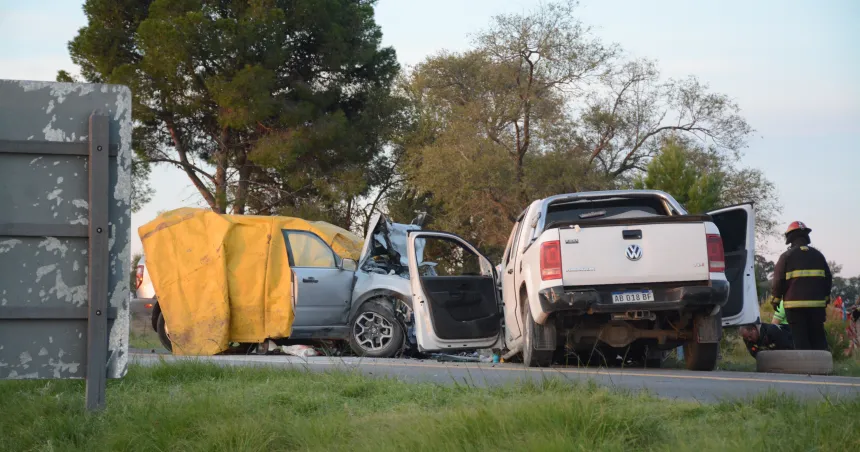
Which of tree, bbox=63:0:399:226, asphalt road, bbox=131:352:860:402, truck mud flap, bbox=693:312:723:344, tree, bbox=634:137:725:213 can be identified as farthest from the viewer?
tree, bbox=634:137:725:213

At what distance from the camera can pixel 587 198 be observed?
11.4 metres

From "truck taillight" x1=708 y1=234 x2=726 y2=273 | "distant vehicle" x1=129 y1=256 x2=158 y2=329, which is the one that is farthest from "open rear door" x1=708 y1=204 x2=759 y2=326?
"distant vehicle" x1=129 y1=256 x2=158 y2=329

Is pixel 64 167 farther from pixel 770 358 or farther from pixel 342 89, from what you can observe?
pixel 342 89

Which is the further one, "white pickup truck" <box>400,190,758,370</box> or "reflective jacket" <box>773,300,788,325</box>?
"reflective jacket" <box>773,300,788,325</box>

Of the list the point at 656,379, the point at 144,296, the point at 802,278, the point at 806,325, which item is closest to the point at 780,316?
the point at 806,325

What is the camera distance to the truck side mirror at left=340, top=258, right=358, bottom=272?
1499cm

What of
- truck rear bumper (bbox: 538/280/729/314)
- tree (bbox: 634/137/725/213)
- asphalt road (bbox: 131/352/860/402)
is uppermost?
tree (bbox: 634/137/725/213)

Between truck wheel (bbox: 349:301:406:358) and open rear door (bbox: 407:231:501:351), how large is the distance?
64.1 inches

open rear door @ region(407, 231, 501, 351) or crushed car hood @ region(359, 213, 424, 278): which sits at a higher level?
crushed car hood @ region(359, 213, 424, 278)

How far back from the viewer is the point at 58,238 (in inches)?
225

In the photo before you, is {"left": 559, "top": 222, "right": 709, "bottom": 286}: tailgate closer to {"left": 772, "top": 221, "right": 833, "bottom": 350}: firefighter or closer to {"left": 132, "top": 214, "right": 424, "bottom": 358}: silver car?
{"left": 772, "top": 221, "right": 833, "bottom": 350}: firefighter

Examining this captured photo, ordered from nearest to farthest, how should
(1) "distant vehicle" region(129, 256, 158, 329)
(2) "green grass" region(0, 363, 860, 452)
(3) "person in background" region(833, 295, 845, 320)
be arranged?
(2) "green grass" region(0, 363, 860, 452)
(1) "distant vehicle" region(129, 256, 158, 329)
(3) "person in background" region(833, 295, 845, 320)

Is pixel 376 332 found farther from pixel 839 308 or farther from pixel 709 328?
pixel 839 308

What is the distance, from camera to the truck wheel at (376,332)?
1427 cm
